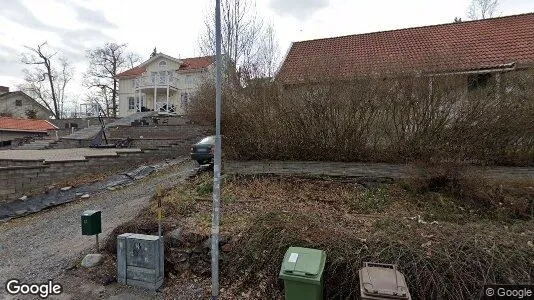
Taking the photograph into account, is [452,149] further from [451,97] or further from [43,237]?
[43,237]

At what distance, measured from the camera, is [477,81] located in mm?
7773

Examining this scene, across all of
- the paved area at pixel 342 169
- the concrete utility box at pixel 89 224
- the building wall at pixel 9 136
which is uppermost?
the building wall at pixel 9 136

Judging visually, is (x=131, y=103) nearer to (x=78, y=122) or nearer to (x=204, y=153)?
(x=78, y=122)

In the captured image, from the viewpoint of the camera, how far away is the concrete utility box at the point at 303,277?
3.15 meters

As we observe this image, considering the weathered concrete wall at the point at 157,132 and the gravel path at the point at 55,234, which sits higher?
the weathered concrete wall at the point at 157,132

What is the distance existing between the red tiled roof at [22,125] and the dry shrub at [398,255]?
32638mm

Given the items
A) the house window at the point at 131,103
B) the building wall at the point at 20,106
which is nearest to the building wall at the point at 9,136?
the house window at the point at 131,103

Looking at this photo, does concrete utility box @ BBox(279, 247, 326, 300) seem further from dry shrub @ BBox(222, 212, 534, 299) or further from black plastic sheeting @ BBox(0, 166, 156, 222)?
black plastic sheeting @ BBox(0, 166, 156, 222)

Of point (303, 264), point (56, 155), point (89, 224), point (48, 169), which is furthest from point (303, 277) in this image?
point (56, 155)

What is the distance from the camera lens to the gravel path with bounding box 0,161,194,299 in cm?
500

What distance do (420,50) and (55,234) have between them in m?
14.3

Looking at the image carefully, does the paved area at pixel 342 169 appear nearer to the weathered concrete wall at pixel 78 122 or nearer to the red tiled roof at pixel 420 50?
the red tiled roof at pixel 420 50

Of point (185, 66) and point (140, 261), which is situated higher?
point (185, 66)

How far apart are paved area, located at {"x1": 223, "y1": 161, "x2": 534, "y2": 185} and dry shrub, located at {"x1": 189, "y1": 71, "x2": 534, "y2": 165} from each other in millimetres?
413
